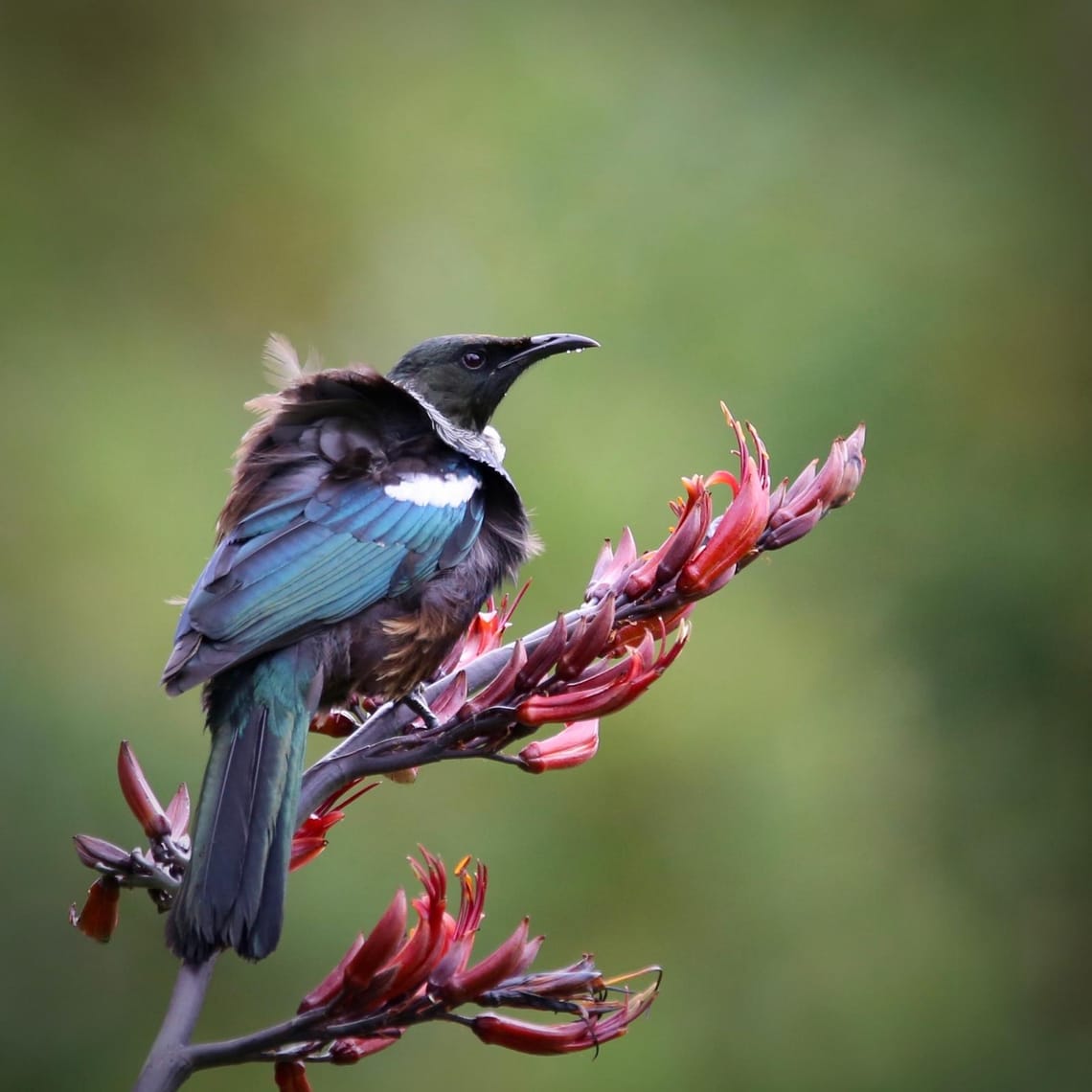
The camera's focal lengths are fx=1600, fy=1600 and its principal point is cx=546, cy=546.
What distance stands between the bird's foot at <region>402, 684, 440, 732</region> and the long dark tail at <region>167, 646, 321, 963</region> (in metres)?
0.16

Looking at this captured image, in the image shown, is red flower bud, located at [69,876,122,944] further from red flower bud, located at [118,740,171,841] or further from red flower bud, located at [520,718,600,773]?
red flower bud, located at [520,718,600,773]

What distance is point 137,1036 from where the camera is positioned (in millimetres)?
5184

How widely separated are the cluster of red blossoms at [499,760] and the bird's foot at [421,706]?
1cm

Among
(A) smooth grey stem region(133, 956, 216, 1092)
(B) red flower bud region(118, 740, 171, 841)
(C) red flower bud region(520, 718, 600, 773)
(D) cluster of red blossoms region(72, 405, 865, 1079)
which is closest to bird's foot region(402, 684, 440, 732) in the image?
(D) cluster of red blossoms region(72, 405, 865, 1079)

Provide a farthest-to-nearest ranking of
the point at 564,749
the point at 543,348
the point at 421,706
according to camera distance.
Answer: the point at 543,348
the point at 421,706
the point at 564,749

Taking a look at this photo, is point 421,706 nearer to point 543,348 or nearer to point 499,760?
point 499,760

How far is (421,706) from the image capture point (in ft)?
8.17

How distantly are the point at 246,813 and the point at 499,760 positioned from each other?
1.19 feet

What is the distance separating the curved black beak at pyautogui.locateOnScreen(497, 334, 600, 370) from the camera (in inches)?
139

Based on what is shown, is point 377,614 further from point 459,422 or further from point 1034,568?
point 1034,568

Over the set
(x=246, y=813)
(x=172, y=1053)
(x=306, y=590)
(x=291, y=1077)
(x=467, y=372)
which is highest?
(x=467, y=372)

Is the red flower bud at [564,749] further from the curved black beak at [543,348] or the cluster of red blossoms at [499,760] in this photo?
the curved black beak at [543,348]

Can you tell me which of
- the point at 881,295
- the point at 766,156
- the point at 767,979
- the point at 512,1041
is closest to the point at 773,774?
the point at 767,979

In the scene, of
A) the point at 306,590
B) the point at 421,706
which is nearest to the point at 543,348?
the point at 306,590
